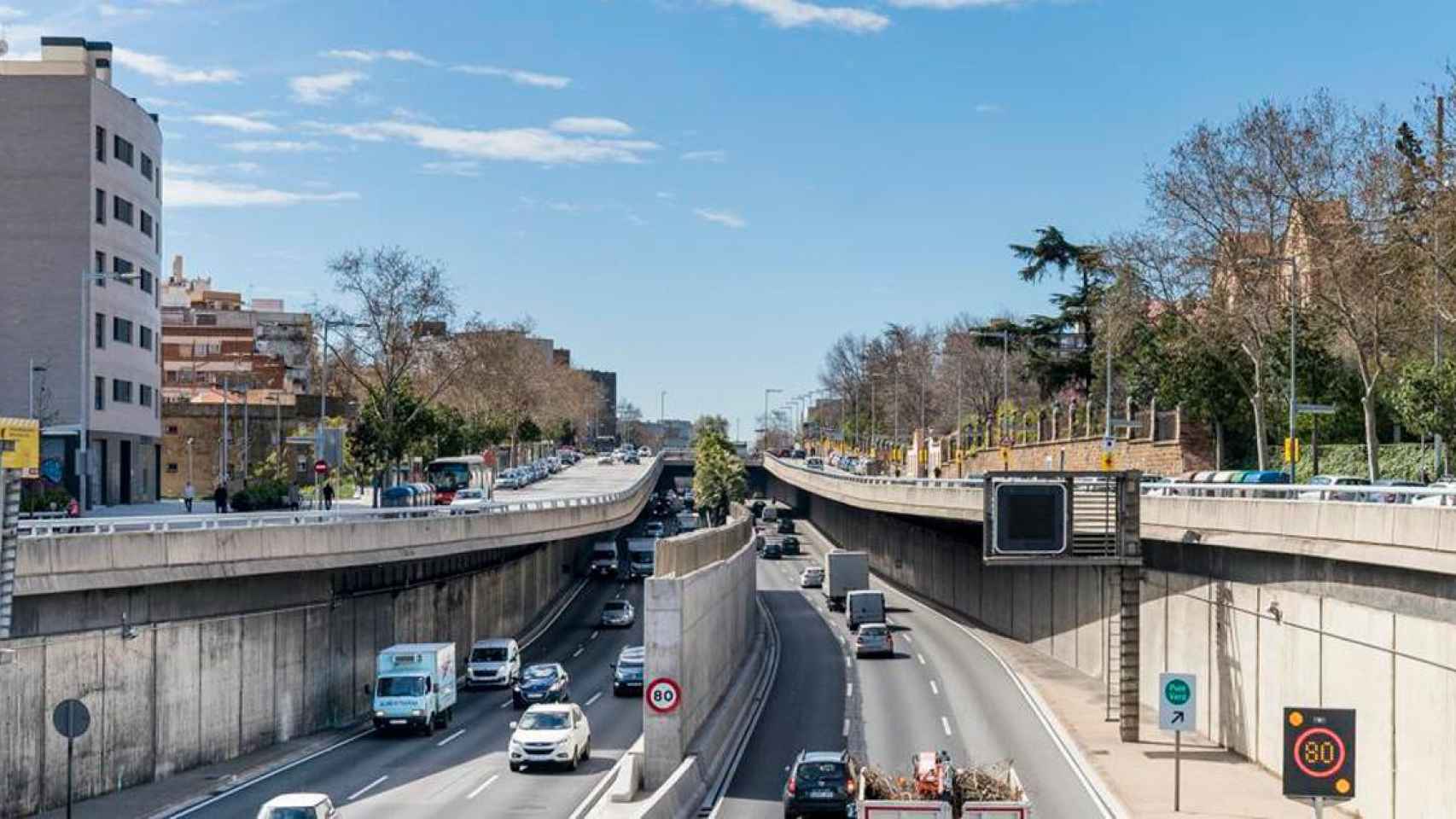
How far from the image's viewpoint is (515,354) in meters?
Result: 156

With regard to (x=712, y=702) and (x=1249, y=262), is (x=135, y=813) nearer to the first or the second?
(x=712, y=702)

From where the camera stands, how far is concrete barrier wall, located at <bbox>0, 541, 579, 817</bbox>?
3397 centimetres

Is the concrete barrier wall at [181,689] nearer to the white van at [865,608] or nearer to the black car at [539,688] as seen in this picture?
the black car at [539,688]

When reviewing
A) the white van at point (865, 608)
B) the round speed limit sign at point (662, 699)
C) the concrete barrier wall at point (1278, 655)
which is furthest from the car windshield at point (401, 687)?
the white van at point (865, 608)

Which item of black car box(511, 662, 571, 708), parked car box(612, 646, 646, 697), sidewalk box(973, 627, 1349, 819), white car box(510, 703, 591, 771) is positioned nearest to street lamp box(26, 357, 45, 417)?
black car box(511, 662, 571, 708)

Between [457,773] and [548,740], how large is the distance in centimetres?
228

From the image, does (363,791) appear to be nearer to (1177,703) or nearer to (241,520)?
(241,520)

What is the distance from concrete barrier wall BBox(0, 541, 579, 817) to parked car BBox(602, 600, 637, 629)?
24.6 metres

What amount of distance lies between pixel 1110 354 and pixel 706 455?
94880 millimetres

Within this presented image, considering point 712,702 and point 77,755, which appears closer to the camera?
point 77,755

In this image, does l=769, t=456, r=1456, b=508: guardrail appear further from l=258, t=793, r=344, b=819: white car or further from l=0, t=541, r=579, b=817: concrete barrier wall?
l=0, t=541, r=579, b=817: concrete barrier wall

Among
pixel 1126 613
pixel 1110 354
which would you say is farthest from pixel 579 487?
pixel 1126 613

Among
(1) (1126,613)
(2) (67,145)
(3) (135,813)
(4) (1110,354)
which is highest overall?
(2) (67,145)

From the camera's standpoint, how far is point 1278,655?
3681 cm
